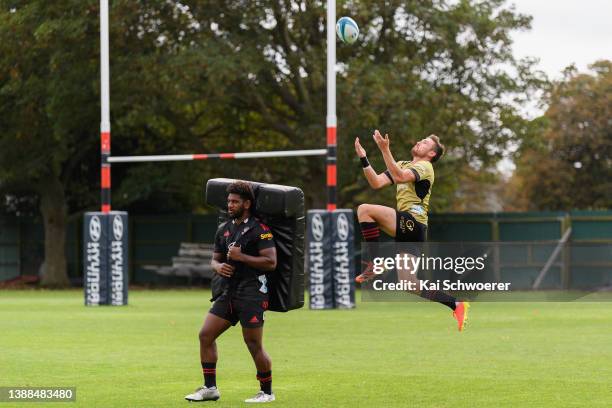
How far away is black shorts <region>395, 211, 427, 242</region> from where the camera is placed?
13.1 metres

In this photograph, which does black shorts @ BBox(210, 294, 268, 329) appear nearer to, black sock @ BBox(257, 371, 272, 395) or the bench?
black sock @ BBox(257, 371, 272, 395)

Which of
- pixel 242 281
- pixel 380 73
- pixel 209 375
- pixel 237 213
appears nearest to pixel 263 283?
pixel 242 281

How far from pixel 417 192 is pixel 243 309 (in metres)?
2.56

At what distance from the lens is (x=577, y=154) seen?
57.2 m

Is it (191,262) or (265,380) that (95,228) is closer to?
(191,262)

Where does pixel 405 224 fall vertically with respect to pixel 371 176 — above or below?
below

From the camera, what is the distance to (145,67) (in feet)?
120

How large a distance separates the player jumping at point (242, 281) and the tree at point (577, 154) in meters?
44.6

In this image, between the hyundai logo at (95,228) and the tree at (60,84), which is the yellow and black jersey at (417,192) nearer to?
the hyundai logo at (95,228)

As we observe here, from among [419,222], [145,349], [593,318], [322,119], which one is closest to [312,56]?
→ [322,119]

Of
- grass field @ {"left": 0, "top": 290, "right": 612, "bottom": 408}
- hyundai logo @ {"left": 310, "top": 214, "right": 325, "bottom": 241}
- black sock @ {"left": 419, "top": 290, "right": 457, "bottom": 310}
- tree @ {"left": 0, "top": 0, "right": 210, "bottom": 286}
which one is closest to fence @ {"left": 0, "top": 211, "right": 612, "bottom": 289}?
tree @ {"left": 0, "top": 0, "right": 210, "bottom": 286}

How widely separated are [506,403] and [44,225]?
33.7 m

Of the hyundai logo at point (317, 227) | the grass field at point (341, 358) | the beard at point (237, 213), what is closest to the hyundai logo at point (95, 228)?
the grass field at point (341, 358)

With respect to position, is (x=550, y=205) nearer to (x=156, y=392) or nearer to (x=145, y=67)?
(x=145, y=67)
